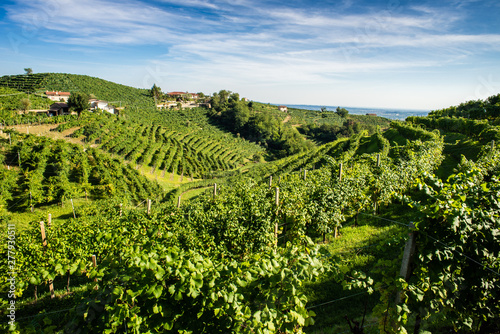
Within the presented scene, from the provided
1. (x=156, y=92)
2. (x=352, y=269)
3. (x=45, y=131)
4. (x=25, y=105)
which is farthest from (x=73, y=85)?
(x=352, y=269)

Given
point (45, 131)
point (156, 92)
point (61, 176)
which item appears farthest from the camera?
point (156, 92)

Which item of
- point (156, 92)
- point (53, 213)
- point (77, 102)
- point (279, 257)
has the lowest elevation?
point (53, 213)

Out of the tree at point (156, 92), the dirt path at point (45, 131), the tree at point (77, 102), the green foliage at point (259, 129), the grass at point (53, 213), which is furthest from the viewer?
the tree at point (156, 92)

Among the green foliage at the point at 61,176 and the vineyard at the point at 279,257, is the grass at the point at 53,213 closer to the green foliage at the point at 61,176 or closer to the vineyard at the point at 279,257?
the vineyard at the point at 279,257

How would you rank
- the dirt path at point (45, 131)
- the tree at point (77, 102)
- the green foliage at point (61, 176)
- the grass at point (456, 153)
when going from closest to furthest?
the grass at point (456, 153) → the green foliage at point (61, 176) → the dirt path at point (45, 131) → the tree at point (77, 102)

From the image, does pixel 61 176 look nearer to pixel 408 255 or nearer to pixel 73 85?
pixel 408 255

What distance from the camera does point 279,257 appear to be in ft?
10.4

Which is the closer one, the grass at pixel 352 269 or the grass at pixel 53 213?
the grass at pixel 352 269

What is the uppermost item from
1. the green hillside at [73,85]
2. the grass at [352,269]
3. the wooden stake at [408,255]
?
the green hillside at [73,85]

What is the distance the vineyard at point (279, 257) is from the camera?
2.87 m

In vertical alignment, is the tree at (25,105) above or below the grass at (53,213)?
above

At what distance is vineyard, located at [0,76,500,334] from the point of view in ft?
9.42

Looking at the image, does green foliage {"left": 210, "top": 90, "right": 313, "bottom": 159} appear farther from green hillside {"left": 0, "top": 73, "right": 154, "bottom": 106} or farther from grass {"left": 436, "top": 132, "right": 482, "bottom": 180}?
grass {"left": 436, "top": 132, "right": 482, "bottom": 180}

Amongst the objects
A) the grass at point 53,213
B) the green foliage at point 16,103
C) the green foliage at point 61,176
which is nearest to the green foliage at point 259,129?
the green foliage at point 16,103
